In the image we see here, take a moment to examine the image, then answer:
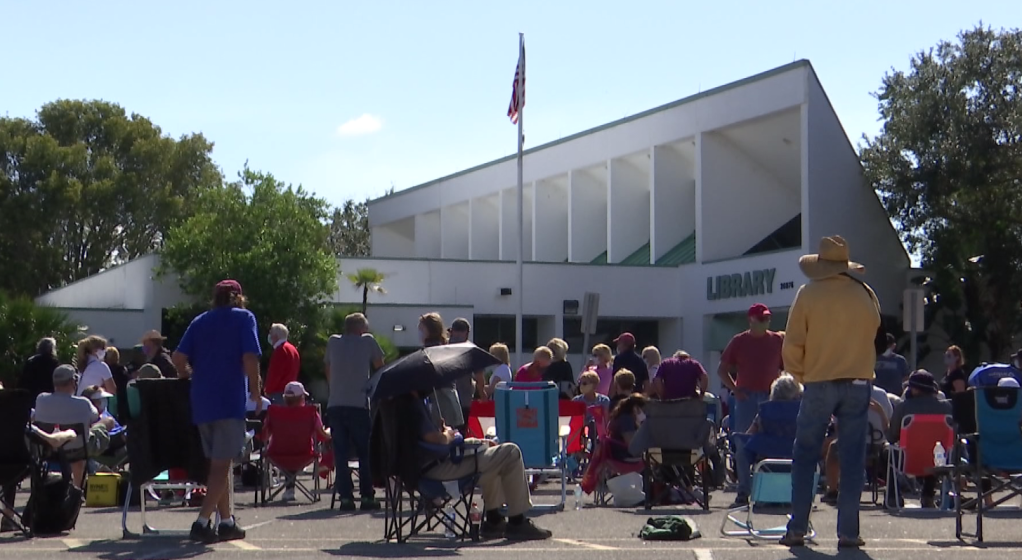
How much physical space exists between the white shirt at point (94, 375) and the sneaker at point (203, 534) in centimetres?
652

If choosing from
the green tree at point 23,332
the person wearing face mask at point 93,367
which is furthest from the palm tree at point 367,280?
the person wearing face mask at point 93,367

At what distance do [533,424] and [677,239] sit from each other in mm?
30468

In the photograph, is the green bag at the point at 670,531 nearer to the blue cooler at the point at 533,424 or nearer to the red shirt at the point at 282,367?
the blue cooler at the point at 533,424

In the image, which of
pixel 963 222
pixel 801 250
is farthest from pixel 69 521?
pixel 963 222

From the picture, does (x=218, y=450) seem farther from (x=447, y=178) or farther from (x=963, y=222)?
(x=447, y=178)

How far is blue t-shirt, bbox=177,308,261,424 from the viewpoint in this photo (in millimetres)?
9828

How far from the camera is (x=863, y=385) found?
30.6ft

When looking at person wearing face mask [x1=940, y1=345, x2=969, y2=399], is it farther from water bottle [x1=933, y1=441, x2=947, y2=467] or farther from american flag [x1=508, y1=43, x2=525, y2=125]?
american flag [x1=508, y1=43, x2=525, y2=125]

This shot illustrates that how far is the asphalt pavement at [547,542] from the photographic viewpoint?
9.02 metres

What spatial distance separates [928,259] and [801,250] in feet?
13.9

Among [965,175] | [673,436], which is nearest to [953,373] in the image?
[673,436]

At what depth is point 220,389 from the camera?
983cm

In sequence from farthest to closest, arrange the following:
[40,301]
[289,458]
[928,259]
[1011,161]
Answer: [40,301]
[928,259]
[1011,161]
[289,458]

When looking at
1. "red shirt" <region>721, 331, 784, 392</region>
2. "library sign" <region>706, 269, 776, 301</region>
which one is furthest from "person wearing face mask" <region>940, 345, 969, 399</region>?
"library sign" <region>706, 269, 776, 301</region>
